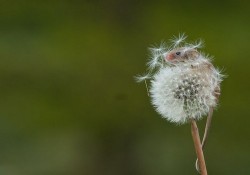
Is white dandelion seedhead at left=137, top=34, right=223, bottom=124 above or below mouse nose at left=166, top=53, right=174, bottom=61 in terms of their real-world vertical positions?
below

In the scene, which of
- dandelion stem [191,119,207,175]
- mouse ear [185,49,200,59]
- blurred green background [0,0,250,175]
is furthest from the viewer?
blurred green background [0,0,250,175]

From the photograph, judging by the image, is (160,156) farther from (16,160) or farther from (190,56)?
(190,56)

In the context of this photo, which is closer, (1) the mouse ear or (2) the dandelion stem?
(2) the dandelion stem

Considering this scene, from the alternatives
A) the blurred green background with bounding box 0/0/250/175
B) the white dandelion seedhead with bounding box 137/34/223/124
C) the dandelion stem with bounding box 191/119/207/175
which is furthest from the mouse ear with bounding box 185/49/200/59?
the blurred green background with bounding box 0/0/250/175

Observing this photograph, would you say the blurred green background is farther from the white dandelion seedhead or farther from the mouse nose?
the mouse nose

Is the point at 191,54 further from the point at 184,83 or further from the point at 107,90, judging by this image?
the point at 107,90

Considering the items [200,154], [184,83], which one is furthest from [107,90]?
[200,154]

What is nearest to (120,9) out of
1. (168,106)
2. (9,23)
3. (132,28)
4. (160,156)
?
(132,28)
